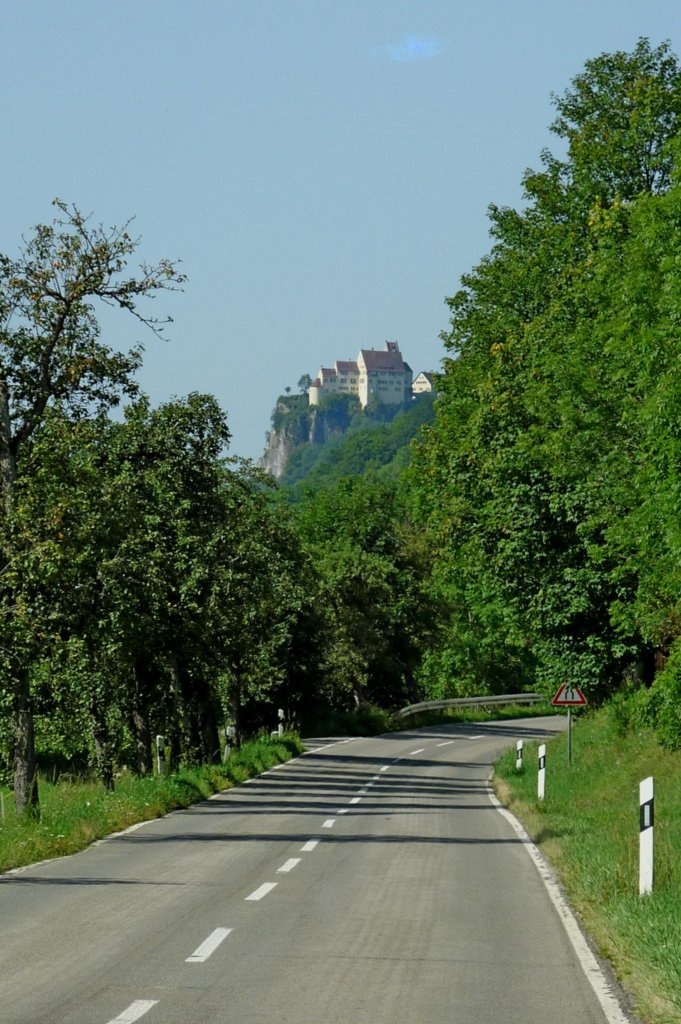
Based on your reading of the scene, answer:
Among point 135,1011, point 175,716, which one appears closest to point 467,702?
point 175,716

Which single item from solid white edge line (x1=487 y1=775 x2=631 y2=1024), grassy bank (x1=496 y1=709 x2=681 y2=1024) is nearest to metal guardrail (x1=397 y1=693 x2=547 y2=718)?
grassy bank (x1=496 y1=709 x2=681 y2=1024)

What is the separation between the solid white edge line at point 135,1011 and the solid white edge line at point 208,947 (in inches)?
54.2

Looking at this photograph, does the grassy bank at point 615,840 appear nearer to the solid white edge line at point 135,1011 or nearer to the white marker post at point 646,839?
the white marker post at point 646,839

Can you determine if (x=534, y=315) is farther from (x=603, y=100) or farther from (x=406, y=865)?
(x=406, y=865)

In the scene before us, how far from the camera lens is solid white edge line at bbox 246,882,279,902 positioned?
12.9 metres

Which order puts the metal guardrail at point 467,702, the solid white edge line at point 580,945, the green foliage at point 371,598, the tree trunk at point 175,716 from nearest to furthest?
the solid white edge line at point 580,945, the tree trunk at point 175,716, the metal guardrail at point 467,702, the green foliage at point 371,598

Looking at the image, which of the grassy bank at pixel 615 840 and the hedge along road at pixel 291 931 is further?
the grassy bank at pixel 615 840

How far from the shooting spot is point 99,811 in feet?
69.3

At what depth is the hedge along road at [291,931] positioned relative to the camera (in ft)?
26.0

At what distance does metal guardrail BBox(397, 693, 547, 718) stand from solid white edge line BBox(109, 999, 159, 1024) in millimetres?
56497

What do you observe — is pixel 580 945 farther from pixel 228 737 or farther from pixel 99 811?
pixel 228 737

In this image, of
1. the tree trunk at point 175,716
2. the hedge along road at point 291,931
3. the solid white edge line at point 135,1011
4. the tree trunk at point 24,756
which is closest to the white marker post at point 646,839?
the hedge along road at point 291,931

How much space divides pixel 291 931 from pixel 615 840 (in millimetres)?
5843

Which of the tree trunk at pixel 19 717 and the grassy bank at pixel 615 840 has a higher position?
the tree trunk at pixel 19 717
